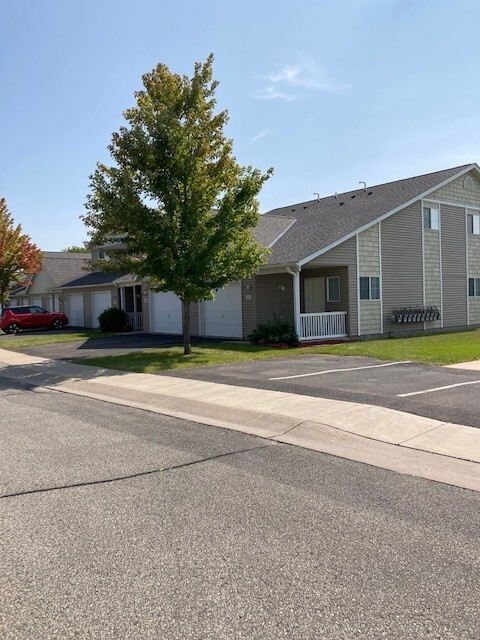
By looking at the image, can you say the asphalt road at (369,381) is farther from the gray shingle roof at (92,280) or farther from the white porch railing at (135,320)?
the gray shingle roof at (92,280)

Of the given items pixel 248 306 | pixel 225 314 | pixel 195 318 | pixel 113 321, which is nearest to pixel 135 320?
pixel 113 321

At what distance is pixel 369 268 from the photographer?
22.0 m

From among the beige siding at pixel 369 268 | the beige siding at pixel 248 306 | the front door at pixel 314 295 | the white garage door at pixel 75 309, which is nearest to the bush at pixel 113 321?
the white garage door at pixel 75 309

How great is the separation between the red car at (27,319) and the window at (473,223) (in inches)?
920

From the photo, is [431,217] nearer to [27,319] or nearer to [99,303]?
[99,303]

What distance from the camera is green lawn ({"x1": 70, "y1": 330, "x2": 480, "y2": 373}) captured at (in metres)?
14.8

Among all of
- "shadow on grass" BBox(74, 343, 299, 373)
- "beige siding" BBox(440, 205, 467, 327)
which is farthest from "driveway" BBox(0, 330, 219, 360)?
"beige siding" BBox(440, 205, 467, 327)

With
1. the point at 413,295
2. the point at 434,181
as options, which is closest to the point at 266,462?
the point at 413,295

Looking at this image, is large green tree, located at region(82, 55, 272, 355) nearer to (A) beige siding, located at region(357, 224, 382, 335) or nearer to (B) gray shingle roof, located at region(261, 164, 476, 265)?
(B) gray shingle roof, located at region(261, 164, 476, 265)

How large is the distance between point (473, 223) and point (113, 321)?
18.0m

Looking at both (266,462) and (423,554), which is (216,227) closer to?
(266,462)

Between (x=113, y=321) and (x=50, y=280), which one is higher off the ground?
(x=50, y=280)

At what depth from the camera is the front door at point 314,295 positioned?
23438 millimetres

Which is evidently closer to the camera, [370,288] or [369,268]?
[369,268]
